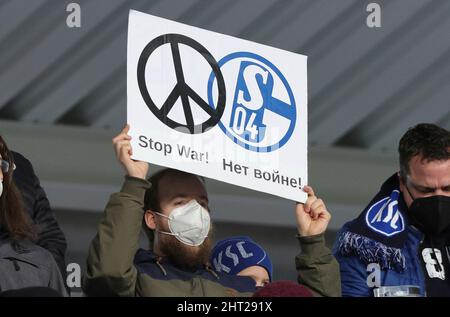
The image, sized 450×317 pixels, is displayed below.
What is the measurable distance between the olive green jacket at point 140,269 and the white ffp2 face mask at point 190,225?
108 millimetres

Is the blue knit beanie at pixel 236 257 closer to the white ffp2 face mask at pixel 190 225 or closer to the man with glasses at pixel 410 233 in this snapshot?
the man with glasses at pixel 410 233

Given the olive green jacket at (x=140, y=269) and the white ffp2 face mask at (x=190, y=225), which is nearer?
the olive green jacket at (x=140, y=269)

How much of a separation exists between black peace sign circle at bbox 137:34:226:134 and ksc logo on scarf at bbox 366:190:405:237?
2.45ft

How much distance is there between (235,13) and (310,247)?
212cm

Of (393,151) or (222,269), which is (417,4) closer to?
(393,151)

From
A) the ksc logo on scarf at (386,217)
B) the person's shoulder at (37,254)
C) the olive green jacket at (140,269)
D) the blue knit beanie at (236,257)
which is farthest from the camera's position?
the blue knit beanie at (236,257)

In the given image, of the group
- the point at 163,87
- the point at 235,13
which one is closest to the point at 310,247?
the point at 163,87

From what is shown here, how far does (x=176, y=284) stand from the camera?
5.66 metres

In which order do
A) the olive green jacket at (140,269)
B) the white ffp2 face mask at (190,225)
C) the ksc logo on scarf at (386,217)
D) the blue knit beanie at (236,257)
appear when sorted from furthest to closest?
the blue knit beanie at (236,257) < the ksc logo on scarf at (386,217) < the white ffp2 face mask at (190,225) < the olive green jacket at (140,269)

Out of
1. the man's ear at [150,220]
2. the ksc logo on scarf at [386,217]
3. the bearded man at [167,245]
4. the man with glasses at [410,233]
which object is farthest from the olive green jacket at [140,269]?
the ksc logo on scarf at [386,217]

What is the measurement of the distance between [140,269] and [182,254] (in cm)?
16

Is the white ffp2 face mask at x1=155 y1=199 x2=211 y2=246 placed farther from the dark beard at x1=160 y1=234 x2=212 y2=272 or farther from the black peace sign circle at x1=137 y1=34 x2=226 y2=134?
the black peace sign circle at x1=137 y1=34 x2=226 y2=134

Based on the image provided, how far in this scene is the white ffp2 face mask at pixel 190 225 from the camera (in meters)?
5.74

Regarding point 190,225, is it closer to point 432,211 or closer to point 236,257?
point 236,257
